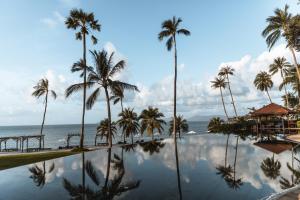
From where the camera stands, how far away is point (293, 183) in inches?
313

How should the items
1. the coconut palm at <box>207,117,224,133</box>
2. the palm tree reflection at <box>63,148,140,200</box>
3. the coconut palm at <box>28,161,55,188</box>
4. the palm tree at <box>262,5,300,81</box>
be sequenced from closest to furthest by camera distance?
1. the palm tree reflection at <box>63,148,140,200</box>
2. the coconut palm at <box>28,161,55,188</box>
3. the palm tree at <box>262,5,300,81</box>
4. the coconut palm at <box>207,117,224,133</box>

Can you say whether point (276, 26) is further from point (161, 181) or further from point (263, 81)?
point (263, 81)

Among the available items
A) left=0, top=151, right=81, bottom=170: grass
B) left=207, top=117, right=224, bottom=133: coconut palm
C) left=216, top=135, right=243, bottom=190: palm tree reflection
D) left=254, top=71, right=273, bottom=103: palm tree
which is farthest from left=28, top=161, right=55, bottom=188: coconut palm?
left=254, top=71, right=273, bottom=103: palm tree

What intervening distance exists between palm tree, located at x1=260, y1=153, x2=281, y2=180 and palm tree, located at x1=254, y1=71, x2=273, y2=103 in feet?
190

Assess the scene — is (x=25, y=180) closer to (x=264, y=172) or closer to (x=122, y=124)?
(x=264, y=172)

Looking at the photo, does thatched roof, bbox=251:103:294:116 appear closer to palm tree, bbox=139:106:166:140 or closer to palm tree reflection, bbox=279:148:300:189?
palm tree, bbox=139:106:166:140

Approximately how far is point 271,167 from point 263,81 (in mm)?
60558

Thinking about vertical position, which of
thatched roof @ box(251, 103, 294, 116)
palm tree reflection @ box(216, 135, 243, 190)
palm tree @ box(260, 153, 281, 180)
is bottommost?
palm tree reflection @ box(216, 135, 243, 190)

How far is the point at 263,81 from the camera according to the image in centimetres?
6519

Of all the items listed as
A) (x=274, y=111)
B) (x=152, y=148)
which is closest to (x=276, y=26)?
(x=274, y=111)

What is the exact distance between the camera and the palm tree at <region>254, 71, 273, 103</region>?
64.8m

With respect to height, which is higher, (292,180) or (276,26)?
(276,26)

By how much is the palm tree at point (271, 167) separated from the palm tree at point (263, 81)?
57861 mm

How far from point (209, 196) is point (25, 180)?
7902 mm
